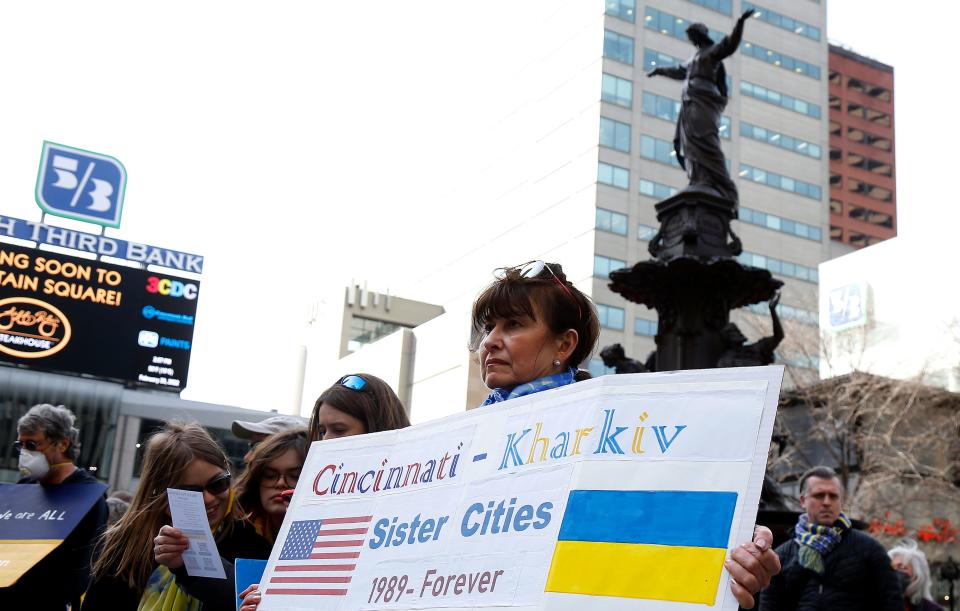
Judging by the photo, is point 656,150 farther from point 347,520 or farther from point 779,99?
point 347,520

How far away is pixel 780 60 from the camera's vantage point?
2798 inches

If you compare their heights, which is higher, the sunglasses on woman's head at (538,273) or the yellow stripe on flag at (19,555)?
the sunglasses on woman's head at (538,273)

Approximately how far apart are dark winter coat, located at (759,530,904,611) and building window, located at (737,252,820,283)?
194ft

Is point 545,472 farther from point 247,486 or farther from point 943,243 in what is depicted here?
point 943,243

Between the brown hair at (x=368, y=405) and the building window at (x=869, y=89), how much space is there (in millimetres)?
103466

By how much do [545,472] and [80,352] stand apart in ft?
94.8

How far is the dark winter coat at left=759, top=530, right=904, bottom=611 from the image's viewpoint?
6.16m

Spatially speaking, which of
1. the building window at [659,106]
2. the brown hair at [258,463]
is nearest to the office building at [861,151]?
the building window at [659,106]

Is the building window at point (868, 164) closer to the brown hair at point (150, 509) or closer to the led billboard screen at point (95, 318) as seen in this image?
the led billboard screen at point (95, 318)

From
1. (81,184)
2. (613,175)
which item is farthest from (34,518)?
(613,175)

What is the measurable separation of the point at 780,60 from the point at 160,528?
72.4 metres

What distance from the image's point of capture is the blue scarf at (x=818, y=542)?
20.6 ft

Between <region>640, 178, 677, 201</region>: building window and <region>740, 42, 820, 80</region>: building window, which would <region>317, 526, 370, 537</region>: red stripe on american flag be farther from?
<region>740, 42, 820, 80</region>: building window

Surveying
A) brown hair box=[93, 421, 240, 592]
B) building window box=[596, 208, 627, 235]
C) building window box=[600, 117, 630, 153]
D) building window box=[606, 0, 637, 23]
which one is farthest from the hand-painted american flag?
building window box=[606, 0, 637, 23]
